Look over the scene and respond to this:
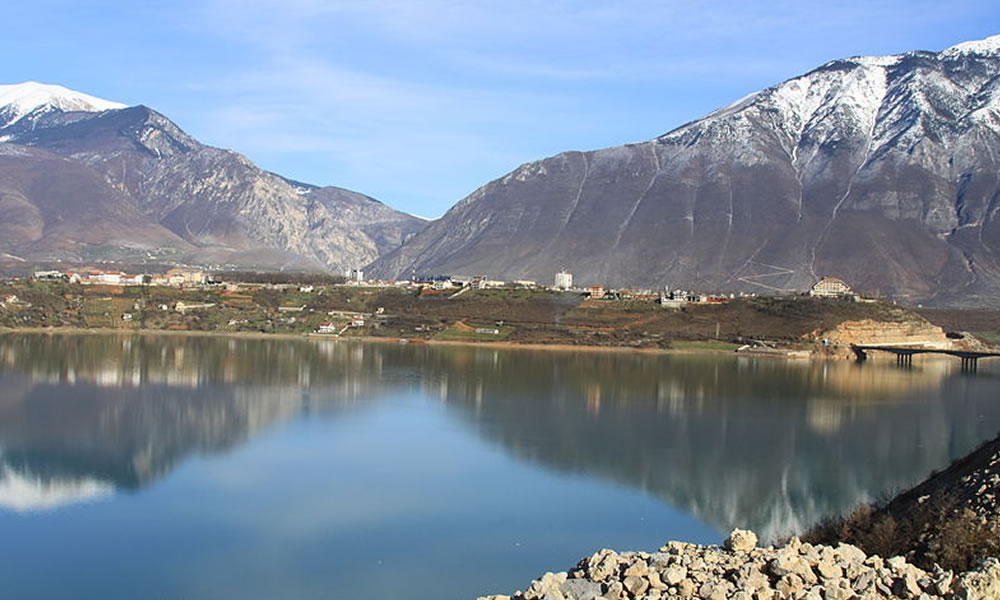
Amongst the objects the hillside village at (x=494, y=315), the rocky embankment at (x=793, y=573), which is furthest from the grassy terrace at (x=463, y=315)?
the rocky embankment at (x=793, y=573)

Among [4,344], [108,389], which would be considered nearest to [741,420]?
[108,389]

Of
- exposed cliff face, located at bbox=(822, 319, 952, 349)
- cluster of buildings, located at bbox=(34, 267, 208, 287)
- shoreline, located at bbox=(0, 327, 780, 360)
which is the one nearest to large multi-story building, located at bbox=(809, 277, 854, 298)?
exposed cliff face, located at bbox=(822, 319, 952, 349)

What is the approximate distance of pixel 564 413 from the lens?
30.4 metres

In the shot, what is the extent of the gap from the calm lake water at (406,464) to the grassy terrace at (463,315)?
13.2 meters

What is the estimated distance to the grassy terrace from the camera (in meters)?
56.4

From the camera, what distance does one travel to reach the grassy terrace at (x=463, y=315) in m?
56.4

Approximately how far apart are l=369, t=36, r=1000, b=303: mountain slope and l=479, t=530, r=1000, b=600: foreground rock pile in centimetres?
8738

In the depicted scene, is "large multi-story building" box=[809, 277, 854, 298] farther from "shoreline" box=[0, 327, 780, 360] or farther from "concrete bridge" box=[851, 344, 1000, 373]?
"shoreline" box=[0, 327, 780, 360]

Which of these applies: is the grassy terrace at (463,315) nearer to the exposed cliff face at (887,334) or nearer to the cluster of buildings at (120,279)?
the exposed cliff face at (887,334)

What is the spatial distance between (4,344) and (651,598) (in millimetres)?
46108

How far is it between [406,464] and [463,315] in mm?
37674

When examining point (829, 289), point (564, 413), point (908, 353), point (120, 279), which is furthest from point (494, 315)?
point (120, 279)

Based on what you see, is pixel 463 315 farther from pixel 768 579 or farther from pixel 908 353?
pixel 768 579

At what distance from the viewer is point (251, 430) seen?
27000 mm
